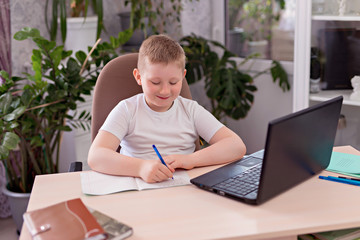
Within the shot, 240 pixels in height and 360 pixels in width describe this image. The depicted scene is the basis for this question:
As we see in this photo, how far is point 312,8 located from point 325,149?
4.75 ft

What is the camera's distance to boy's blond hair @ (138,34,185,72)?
1543 millimetres

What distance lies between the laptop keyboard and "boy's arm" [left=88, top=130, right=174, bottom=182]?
17cm

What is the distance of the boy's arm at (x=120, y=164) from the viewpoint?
52.9 inches

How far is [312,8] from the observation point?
8.50 ft

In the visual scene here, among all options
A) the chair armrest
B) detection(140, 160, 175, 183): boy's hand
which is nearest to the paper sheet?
detection(140, 160, 175, 183): boy's hand

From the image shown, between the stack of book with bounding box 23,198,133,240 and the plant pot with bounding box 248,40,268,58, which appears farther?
the plant pot with bounding box 248,40,268,58

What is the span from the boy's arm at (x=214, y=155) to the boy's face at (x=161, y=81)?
0.70ft

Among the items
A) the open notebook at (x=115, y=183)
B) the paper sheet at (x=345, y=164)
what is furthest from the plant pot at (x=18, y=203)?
the paper sheet at (x=345, y=164)

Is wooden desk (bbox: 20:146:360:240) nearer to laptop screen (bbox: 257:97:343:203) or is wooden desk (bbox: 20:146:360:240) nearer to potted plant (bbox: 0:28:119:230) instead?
laptop screen (bbox: 257:97:343:203)

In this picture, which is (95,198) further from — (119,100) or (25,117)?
(25,117)

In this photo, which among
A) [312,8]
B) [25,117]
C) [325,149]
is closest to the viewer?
[325,149]

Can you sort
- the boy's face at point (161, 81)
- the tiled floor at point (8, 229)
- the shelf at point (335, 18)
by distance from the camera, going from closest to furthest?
the boy's face at point (161, 81), the shelf at point (335, 18), the tiled floor at point (8, 229)

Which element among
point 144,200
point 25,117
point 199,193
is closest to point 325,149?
point 199,193

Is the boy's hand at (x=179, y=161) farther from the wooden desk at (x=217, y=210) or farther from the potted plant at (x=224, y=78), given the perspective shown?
the potted plant at (x=224, y=78)
